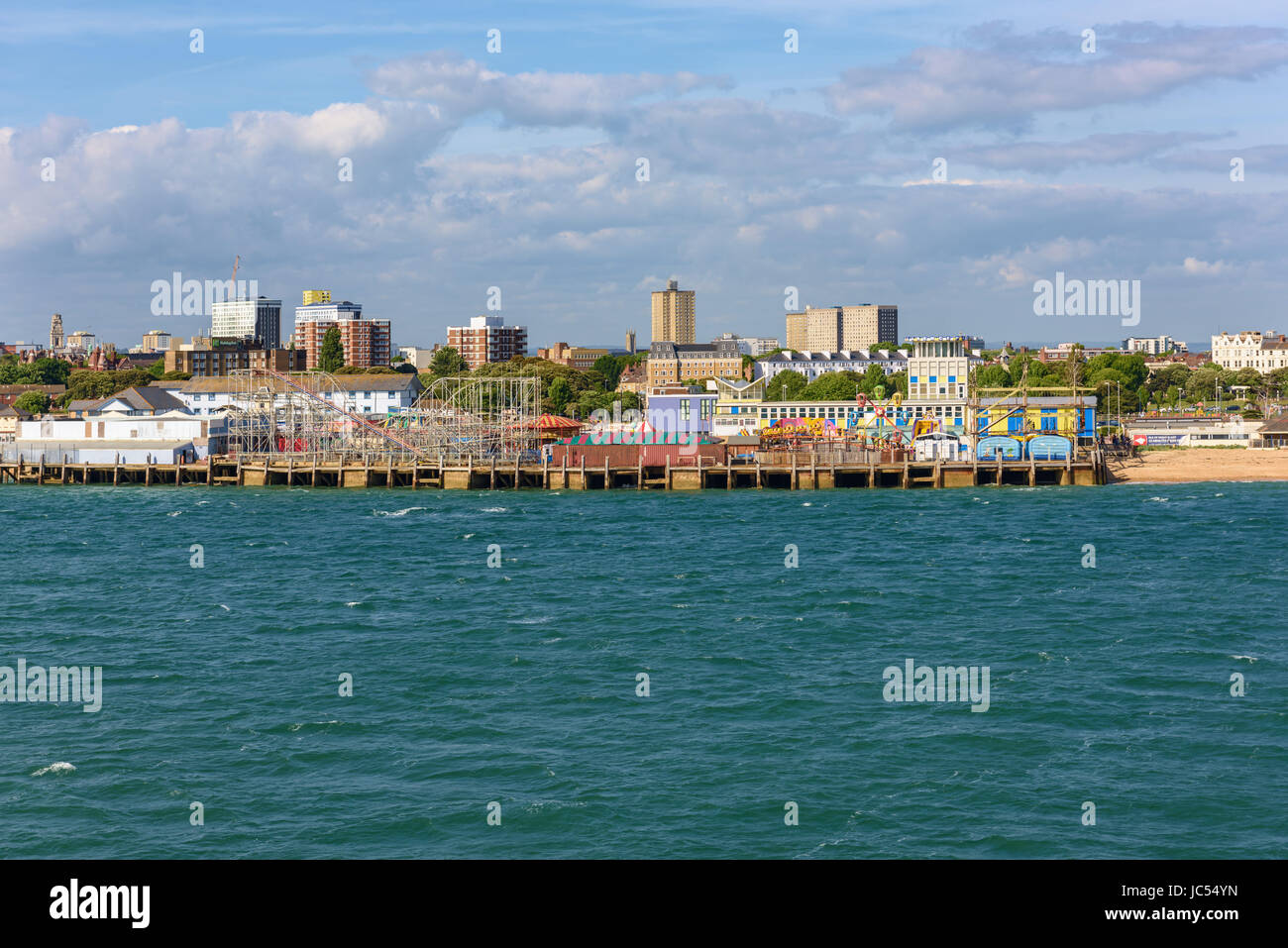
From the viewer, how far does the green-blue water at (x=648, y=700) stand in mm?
22656

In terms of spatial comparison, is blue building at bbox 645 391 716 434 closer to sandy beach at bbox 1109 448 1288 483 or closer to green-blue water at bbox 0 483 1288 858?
sandy beach at bbox 1109 448 1288 483

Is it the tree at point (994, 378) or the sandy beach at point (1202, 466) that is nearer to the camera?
the sandy beach at point (1202, 466)

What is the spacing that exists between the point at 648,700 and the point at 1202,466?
92798 mm

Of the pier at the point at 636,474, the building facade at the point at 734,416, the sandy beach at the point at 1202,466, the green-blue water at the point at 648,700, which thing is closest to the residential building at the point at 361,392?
the building facade at the point at 734,416

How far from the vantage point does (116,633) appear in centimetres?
4084

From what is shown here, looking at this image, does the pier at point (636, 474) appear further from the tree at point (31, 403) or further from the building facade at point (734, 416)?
the tree at point (31, 403)

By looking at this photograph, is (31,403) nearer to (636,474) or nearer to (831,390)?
(636,474)

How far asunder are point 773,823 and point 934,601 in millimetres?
25106

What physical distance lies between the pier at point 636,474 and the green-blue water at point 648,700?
3284 centimetres

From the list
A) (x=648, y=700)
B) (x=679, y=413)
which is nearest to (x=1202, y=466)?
(x=679, y=413)

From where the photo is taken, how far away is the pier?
323ft

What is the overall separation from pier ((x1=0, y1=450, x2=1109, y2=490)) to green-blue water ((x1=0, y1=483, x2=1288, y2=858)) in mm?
32837

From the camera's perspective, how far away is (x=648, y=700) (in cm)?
3128
